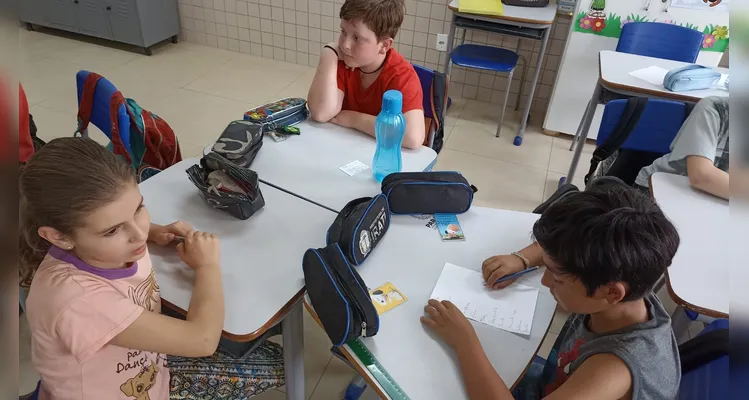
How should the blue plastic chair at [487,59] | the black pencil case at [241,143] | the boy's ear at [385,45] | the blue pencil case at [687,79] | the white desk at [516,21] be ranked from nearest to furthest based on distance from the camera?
1. the black pencil case at [241,143]
2. the boy's ear at [385,45]
3. the blue pencil case at [687,79]
4. the white desk at [516,21]
5. the blue plastic chair at [487,59]

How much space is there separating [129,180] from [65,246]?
163 millimetres

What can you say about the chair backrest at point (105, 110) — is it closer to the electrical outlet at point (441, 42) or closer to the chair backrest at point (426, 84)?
the chair backrest at point (426, 84)

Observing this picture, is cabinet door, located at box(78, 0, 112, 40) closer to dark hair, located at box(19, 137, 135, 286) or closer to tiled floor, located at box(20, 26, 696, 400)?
tiled floor, located at box(20, 26, 696, 400)

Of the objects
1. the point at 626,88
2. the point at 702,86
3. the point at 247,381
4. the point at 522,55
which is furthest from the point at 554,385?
the point at 522,55

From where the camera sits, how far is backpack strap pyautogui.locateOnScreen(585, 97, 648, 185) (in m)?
1.91

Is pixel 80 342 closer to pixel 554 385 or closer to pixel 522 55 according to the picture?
pixel 554 385

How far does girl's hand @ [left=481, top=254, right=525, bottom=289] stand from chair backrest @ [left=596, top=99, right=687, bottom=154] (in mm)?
1055

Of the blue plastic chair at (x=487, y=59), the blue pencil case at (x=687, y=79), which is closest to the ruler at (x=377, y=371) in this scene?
the blue pencil case at (x=687, y=79)

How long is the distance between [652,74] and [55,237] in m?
2.71

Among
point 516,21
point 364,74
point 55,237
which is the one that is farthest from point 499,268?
point 516,21

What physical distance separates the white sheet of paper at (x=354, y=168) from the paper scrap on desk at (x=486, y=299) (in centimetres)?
48

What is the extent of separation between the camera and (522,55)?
143 inches

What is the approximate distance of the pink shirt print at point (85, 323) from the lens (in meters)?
0.89

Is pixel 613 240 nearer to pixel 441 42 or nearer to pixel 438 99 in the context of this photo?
pixel 438 99
